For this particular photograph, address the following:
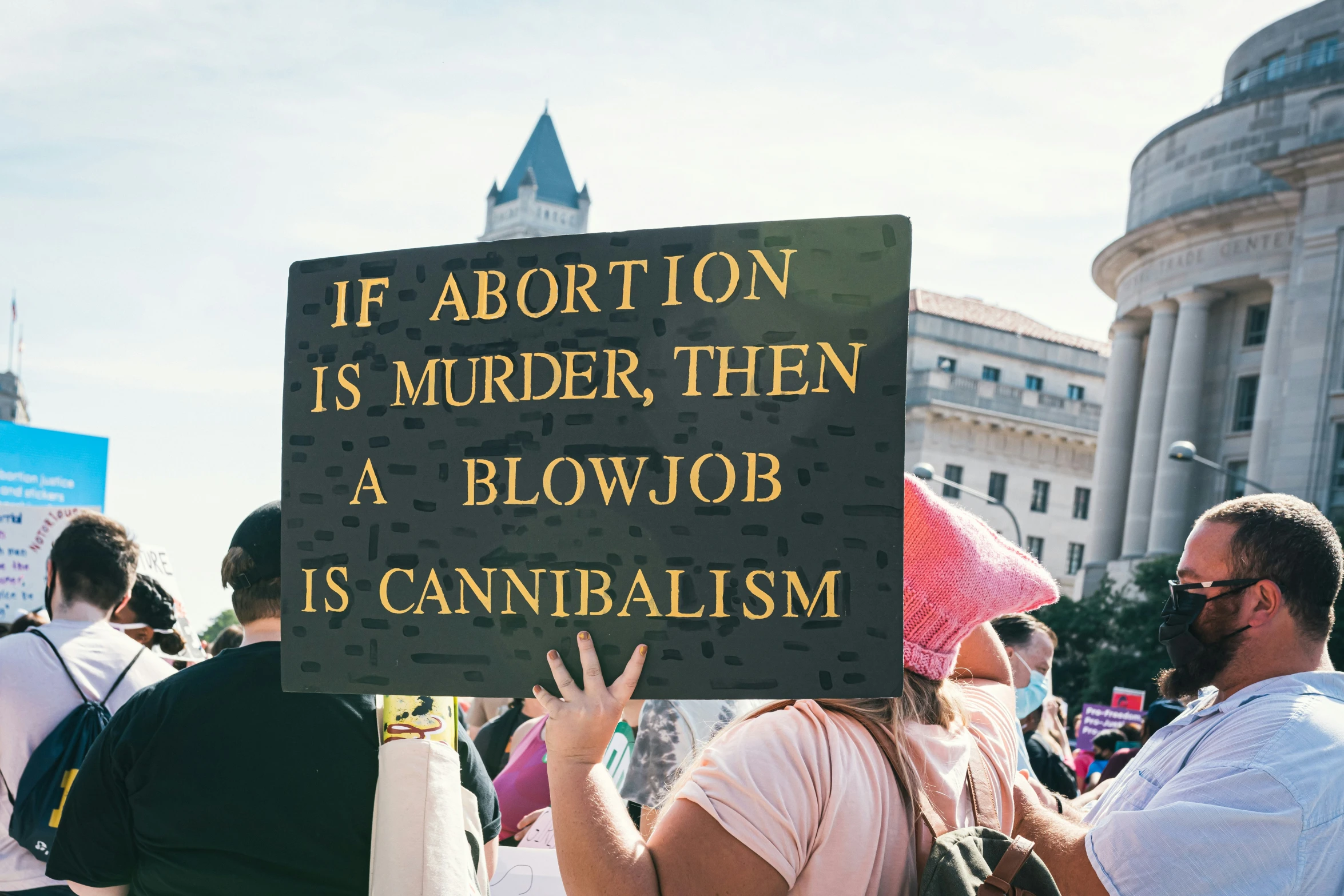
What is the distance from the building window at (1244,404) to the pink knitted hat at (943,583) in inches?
1752

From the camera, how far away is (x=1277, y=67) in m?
44.7

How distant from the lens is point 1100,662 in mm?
35969

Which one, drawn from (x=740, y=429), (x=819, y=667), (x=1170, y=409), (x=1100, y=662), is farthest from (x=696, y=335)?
(x=1170, y=409)

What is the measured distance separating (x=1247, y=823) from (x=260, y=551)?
2193mm

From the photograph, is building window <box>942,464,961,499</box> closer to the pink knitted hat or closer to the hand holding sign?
the pink knitted hat

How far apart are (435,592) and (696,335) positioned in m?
0.62

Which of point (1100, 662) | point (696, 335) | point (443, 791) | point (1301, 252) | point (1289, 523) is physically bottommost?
point (1100, 662)

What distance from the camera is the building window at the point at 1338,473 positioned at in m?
35.8

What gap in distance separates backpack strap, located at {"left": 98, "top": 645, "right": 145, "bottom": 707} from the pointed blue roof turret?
108795 mm

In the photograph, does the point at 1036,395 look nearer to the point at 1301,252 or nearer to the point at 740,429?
the point at 1301,252

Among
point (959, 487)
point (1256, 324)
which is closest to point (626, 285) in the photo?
point (959, 487)

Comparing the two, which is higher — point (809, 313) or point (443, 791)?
point (809, 313)

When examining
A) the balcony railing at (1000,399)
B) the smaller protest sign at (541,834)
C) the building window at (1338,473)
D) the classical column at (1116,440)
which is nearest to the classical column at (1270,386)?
the building window at (1338,473)

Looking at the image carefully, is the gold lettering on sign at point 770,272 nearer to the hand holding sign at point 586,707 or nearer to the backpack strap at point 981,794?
the hand holding sign at point 586,707
